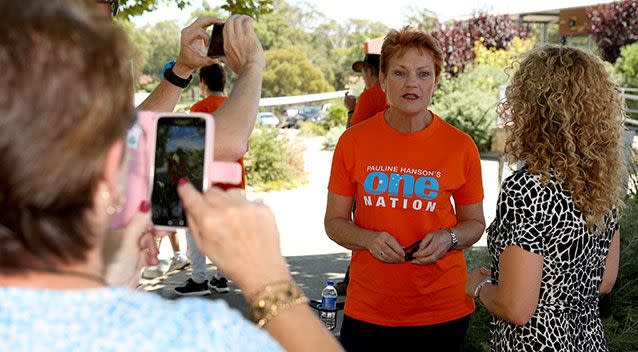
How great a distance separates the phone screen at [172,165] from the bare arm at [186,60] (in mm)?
939

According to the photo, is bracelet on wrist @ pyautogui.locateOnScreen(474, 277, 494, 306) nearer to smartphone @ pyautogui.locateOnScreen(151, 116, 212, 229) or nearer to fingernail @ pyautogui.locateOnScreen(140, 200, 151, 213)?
smartphone @ pyautogui.locateOnScreen(151, 116, 212, 229)

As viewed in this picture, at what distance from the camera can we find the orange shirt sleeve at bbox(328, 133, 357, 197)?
350 centimetres

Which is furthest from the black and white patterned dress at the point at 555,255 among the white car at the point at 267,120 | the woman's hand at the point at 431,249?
the white car at the point at 267,120

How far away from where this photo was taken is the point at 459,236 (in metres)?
3.36

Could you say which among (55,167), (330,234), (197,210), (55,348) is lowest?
(330,234)

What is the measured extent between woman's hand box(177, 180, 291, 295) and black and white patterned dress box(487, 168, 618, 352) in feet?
4.39

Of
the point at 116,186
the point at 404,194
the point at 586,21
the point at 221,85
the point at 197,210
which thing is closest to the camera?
the point at 116,186

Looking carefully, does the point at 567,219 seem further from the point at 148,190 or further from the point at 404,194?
the point at 148,190

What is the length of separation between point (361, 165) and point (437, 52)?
2.26ft

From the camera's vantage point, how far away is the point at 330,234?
358cm

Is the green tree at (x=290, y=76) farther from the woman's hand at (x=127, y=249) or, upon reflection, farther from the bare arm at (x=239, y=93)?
the woman's hand at (x=127, y=249)

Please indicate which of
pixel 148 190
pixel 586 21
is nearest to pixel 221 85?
pixel 148 190

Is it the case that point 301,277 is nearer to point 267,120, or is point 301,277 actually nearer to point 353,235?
point 353,235

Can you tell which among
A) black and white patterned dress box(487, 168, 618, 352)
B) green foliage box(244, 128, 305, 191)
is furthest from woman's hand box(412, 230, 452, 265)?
green foliage box(244, 128, 305, 191)
